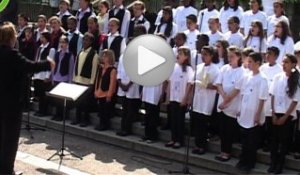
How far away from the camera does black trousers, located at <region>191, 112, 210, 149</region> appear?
941 centimetres

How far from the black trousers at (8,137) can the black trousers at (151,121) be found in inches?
119

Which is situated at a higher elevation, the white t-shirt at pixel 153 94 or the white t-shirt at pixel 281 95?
the white t-shirt at pixel 281 95

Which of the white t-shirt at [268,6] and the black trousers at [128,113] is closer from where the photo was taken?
the black trousers at [128,113]

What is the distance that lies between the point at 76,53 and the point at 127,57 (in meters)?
3.62

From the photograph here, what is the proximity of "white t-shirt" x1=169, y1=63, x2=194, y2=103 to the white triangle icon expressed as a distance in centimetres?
142

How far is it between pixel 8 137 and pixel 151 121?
3171 millimetres

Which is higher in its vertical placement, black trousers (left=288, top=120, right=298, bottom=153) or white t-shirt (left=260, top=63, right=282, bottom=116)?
white t-shirt (left=260, top=63, right=282, bottom=116)

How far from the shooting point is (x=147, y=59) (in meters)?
8.41

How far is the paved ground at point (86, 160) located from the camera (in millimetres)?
8891

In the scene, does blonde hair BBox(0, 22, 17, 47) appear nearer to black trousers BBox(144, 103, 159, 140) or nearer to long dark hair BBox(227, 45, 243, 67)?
black trousers BBox(144, 103, 159, 140)

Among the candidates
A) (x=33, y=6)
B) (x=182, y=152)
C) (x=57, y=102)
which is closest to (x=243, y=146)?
(x=182, y=152)

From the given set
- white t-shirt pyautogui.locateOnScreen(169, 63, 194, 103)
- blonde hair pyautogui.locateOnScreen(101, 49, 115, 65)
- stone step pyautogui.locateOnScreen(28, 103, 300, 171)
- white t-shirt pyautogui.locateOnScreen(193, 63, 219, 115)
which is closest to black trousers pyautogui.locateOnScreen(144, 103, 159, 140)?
stone step pyautogui.locateOnScreen(28, 103, 300, 171)

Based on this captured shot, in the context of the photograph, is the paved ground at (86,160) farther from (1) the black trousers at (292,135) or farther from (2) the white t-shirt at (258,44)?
(2) the white t-shirt at (258,44)

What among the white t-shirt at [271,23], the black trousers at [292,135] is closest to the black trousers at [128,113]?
Result: the white t-shirt at [271,23]
